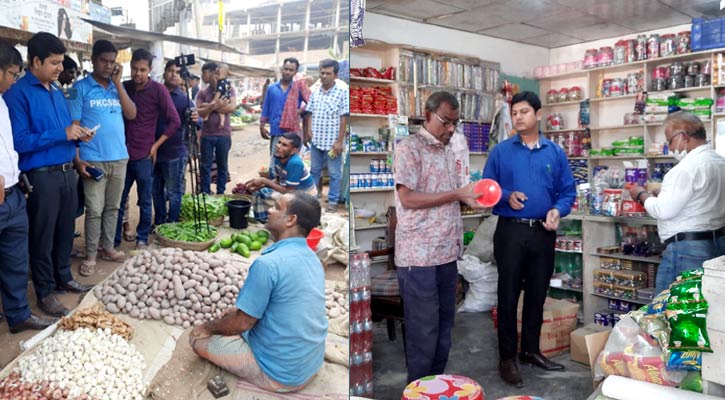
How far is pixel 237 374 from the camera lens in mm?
1539

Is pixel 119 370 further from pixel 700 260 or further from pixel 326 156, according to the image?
pixel 700 260

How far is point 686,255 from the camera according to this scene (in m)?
3.03

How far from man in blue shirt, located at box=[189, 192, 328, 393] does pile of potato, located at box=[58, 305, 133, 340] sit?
6.4 inches

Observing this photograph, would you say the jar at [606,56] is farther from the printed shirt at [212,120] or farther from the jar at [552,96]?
the printed shirt at [212,120]

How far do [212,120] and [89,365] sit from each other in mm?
676

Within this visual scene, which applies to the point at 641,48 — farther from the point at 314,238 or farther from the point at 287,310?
the point at 287,310

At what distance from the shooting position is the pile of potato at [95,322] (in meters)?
1.43

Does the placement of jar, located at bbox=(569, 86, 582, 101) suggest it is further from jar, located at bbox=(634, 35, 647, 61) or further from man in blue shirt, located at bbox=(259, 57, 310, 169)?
man in blue shirt, located at bbox=(259, 57, 310, 169)

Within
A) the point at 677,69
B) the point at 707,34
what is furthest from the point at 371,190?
the point at 707,34

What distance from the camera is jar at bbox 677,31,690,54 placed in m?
5.42

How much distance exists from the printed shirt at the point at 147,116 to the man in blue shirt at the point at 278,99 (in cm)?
23

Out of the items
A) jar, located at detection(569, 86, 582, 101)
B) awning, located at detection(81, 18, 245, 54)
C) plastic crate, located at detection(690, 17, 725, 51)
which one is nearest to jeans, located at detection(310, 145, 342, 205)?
awning, located at detection(81, 18, 245, 54)

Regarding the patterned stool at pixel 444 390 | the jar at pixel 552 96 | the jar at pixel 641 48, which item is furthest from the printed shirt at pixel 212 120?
the jar at pixel 552 96

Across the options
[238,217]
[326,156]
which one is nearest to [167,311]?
[238,217]
